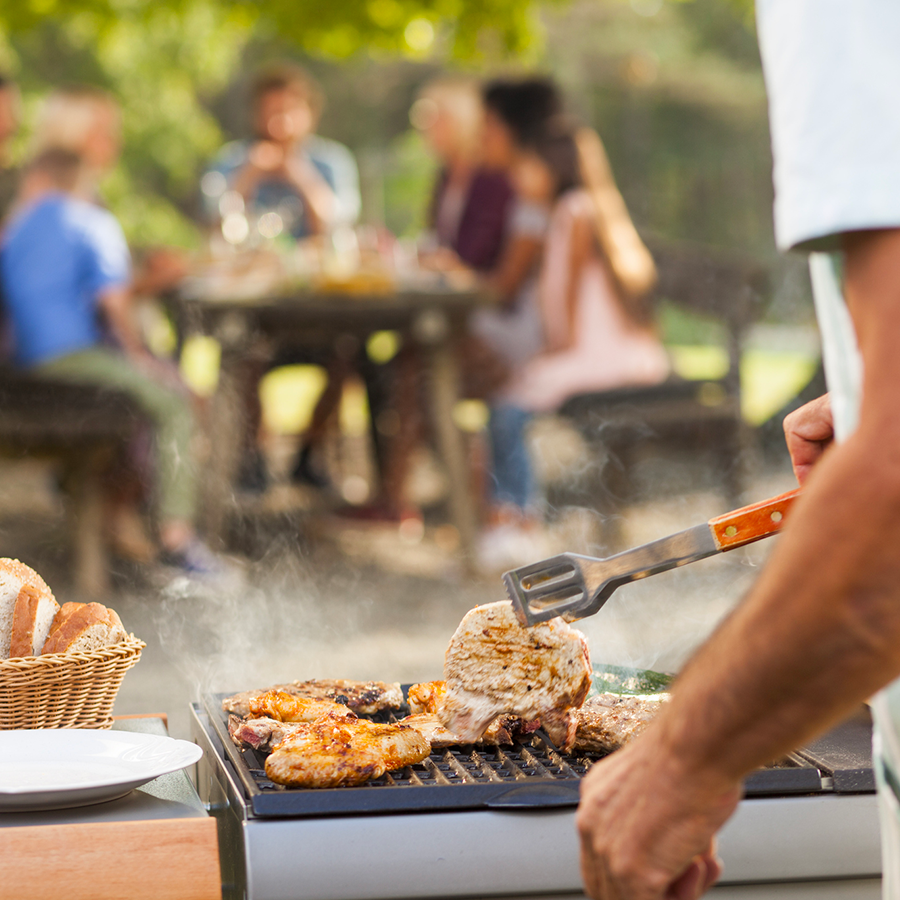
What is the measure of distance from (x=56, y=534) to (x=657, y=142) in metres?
7.49

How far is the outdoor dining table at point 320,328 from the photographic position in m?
4.95

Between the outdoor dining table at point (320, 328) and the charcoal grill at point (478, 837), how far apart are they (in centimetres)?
362

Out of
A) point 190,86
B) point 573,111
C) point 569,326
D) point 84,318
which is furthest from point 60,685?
point 190,86

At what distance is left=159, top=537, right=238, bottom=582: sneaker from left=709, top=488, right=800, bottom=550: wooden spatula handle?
3.75 m

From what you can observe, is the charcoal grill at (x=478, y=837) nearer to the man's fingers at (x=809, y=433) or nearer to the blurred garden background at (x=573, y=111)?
the man's fingers at (x=809, y=433)

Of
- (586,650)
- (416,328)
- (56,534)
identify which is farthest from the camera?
(56,534)

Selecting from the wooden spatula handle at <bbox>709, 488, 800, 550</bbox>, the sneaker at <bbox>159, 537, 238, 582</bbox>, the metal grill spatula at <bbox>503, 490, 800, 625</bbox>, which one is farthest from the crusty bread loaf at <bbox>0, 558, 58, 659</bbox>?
the sneaker at <bbox>159, 537, 238, 582</bbox>

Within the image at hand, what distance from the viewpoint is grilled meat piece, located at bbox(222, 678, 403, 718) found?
5.73ft

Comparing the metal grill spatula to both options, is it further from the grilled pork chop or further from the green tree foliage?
the green tree foliage

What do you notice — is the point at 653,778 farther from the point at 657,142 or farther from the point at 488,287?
the point at 657,142

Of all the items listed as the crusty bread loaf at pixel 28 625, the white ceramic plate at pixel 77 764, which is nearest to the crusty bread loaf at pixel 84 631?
the crusty bread loaf at pixel 28 625

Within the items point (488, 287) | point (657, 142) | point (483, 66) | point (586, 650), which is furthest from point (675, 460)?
point (657, 142)

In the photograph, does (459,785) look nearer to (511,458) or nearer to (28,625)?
(28,625)

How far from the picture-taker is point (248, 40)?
11.5 metres
